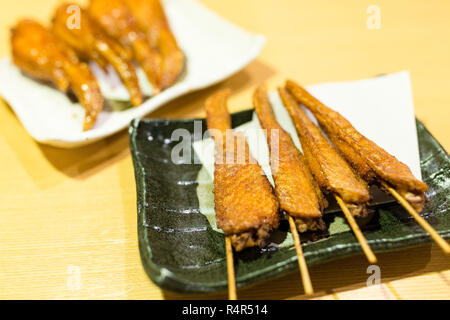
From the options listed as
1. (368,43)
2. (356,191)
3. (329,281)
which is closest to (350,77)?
(368,43)

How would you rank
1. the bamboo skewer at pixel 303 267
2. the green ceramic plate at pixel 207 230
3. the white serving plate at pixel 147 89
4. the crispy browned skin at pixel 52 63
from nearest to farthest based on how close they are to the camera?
the bamboo skewer at pixel 303 267
the green ceramic plate at pixel 207 230
the white serving plate at pixel 147 89
the crispy browned skin at pixel 52 63

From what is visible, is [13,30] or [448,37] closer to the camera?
[13,30]

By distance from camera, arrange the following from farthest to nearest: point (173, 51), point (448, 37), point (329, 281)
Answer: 1. point (448, 37)
2. point (173, 51)
3. point (329, 281)

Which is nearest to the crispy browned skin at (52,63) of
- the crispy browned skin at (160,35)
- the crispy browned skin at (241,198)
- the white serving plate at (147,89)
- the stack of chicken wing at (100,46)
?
the stack of chicken wing at (100,46)

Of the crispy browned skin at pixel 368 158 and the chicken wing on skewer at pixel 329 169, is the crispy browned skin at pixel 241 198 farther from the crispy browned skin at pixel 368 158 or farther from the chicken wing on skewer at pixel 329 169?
the crispy browned skin at pixel 368 158
